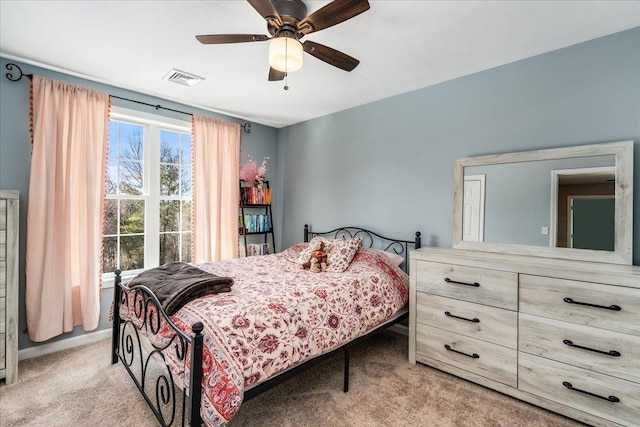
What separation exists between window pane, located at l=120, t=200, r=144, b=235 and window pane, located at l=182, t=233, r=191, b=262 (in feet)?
1.54

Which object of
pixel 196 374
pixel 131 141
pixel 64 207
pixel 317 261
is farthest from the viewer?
pixel 131 141

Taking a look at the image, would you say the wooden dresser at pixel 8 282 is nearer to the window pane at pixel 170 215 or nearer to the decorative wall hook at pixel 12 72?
the decorative wall hook at pixel 12 72

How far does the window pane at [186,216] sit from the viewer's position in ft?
12.0

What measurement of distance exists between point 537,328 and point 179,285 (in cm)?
235

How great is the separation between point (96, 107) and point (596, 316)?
431 cm

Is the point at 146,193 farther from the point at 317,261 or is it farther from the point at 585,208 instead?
the point at 585,208

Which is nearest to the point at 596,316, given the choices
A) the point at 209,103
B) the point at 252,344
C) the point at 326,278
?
the point at 326,278

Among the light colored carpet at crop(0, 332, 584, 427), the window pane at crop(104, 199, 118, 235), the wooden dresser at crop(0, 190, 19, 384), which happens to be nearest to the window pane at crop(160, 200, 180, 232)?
the window pane at crop(104, 199, 118, 235)

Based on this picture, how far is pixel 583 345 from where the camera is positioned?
178 centimetres

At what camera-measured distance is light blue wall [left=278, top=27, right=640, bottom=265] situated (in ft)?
6.93

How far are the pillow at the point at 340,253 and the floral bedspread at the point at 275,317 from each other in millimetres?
81

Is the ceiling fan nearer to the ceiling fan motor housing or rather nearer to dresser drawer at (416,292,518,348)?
the ceiling fan motor housing

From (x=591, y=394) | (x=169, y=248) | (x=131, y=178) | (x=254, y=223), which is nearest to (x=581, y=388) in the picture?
(x=591, y=394)

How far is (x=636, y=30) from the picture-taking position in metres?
2.01
